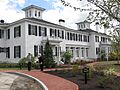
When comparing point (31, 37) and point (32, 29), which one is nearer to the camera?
point (31, 37)

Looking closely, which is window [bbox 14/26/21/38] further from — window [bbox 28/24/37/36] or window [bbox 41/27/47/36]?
window [bbox 41/27/47/36]

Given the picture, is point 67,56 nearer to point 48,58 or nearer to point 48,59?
point 48,58

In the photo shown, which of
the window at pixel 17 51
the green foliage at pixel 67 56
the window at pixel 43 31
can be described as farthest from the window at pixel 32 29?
the green foliage at pixel 67 56

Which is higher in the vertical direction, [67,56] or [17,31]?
[17,31]

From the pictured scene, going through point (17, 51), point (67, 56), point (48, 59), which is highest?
point (17, 51)

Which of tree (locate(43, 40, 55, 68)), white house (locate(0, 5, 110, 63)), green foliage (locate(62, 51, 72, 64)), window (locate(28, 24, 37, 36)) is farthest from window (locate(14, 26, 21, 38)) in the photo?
green foliage (locate(62, 51, 72, 64))

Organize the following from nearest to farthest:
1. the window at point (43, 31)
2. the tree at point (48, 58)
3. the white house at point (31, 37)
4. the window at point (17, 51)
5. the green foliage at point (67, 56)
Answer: the tree at point (48, 58), the white house at point (31, 37), the window at point (17, 51), the window at point (43, 31), the green foliage at point (67, 56)

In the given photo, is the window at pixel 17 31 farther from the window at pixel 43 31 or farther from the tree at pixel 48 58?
the tree at pixel 48 58

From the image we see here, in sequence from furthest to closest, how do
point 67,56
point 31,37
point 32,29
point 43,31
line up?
1. point 67,56
2. point 43,31
3. point 32,29
4. point 31,37

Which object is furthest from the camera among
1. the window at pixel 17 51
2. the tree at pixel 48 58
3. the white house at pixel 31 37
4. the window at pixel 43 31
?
the window at pixel 43 31

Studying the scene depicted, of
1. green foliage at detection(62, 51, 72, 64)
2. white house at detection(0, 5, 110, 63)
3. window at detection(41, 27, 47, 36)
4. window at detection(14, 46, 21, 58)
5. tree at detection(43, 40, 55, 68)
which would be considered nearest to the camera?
tree at detection(43, 40, 55, 68)

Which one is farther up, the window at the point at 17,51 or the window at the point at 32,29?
the window at the point at 32,29

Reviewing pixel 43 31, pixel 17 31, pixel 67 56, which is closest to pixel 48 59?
pixel 43 31

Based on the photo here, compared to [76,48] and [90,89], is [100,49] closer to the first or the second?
[76,48]
